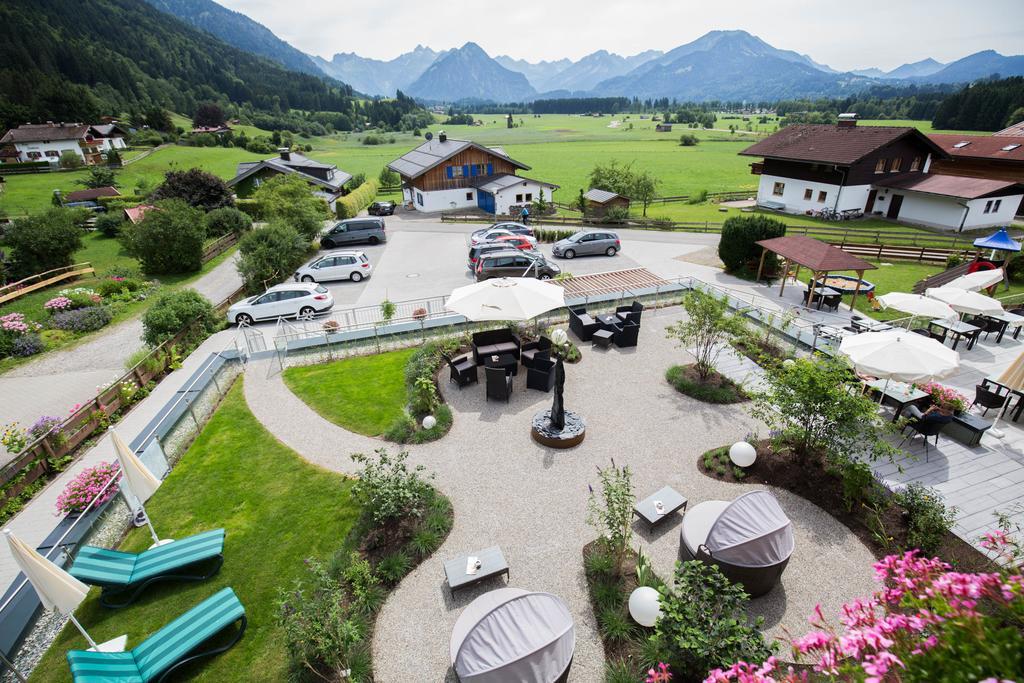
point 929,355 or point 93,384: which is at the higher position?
point 929,355

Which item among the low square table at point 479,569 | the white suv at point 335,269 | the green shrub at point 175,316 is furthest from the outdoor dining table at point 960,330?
the green shrub at point 175,316

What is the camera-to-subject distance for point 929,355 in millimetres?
10109

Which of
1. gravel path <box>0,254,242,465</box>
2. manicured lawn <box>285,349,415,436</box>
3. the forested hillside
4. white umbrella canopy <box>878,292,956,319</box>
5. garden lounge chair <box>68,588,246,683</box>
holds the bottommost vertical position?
gravel path <box>0,254,242,465</box>

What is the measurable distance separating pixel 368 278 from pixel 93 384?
12603 mm

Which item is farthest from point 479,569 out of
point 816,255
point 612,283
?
point 816,255

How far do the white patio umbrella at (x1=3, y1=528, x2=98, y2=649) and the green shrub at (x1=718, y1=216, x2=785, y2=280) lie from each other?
26.4m

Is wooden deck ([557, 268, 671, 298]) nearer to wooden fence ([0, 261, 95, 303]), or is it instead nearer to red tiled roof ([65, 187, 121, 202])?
wooden fence ([0, 261, 95, 303])

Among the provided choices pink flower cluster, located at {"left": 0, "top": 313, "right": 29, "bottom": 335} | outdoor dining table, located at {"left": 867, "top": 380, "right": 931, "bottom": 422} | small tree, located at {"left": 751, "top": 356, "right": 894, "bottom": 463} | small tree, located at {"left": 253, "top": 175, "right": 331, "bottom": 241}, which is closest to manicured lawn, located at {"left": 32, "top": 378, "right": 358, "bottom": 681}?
small tree, located at {"left": 751, "top": 356, "right": 894, "bottom": 463}

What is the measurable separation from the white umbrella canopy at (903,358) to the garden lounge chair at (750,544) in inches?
188

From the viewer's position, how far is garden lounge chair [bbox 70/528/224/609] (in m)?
8.03

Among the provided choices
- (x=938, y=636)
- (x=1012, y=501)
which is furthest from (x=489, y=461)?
(x=1012, y=501)

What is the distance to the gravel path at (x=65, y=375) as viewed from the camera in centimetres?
1541

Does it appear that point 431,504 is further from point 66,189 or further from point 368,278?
point 66,189

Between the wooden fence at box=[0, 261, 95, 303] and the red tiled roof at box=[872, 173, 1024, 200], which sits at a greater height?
the red tiled roof at box=[872, 173, 1024, 200]
